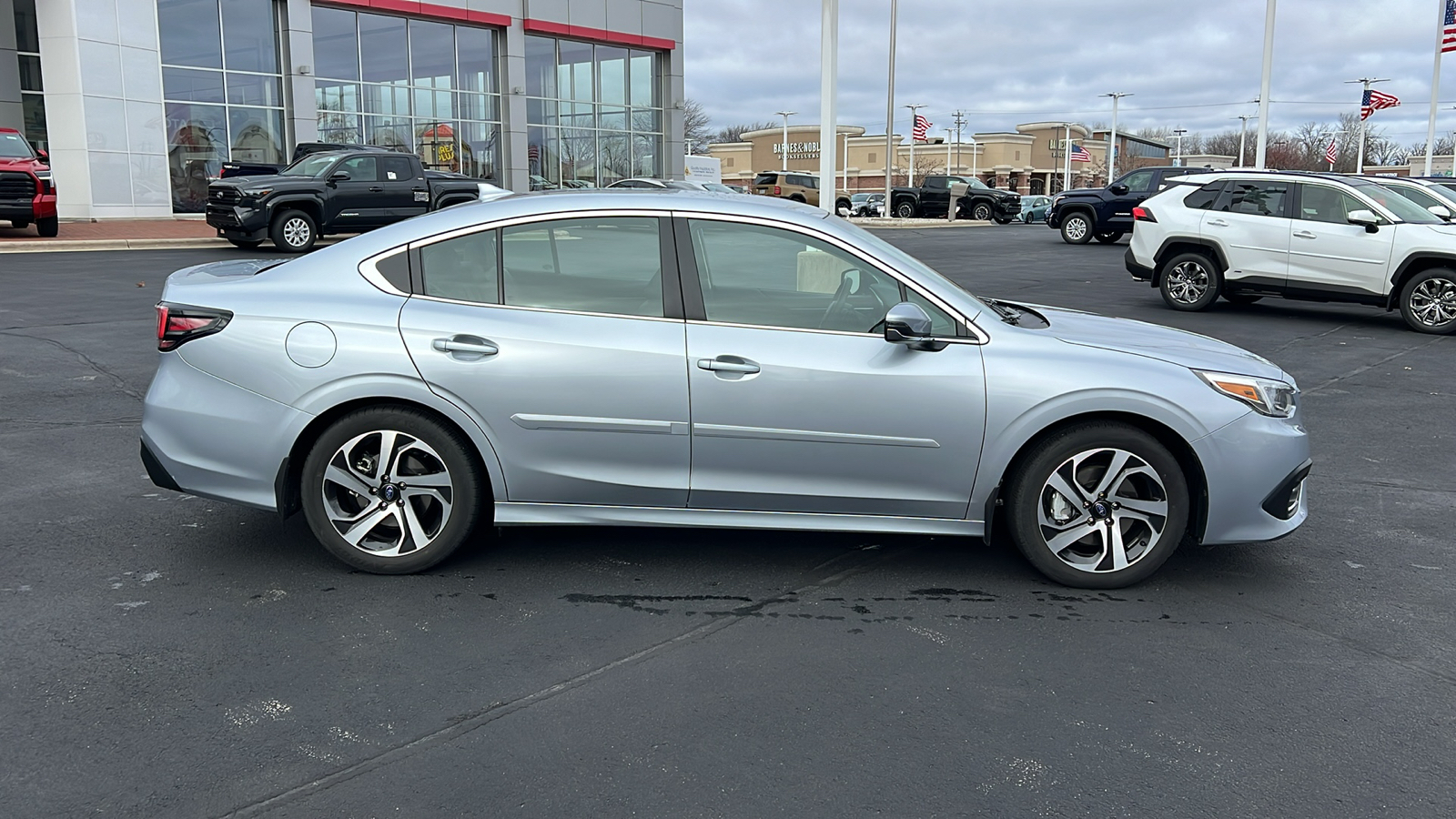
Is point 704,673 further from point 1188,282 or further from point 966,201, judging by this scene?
point 966,201

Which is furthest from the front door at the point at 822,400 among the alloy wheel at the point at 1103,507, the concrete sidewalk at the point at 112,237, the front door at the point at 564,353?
the concrete sidewalk at the point at 112,237

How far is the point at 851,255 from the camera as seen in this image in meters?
4.76

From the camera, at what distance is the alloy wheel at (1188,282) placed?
14344 mm

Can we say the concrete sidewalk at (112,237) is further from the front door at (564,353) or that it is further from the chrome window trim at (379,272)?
the front door at (564,353)

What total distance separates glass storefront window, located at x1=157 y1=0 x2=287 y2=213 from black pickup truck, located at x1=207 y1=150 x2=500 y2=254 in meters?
9.20

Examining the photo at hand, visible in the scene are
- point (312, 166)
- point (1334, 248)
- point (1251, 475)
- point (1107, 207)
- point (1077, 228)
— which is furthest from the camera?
point (1077, 228)

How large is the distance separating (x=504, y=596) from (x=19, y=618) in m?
1.77

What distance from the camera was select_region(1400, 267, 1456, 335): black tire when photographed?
12.8 m

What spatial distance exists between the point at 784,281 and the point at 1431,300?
11.2 metres

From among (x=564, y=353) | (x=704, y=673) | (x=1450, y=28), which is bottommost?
(x=704, y=673)

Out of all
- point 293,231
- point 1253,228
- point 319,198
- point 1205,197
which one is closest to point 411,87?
point 319,198

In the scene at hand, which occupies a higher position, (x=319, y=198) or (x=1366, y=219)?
(x=319, y=198)

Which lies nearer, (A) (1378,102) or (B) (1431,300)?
(B) (1431,300)

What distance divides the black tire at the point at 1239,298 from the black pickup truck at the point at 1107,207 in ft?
40.4
